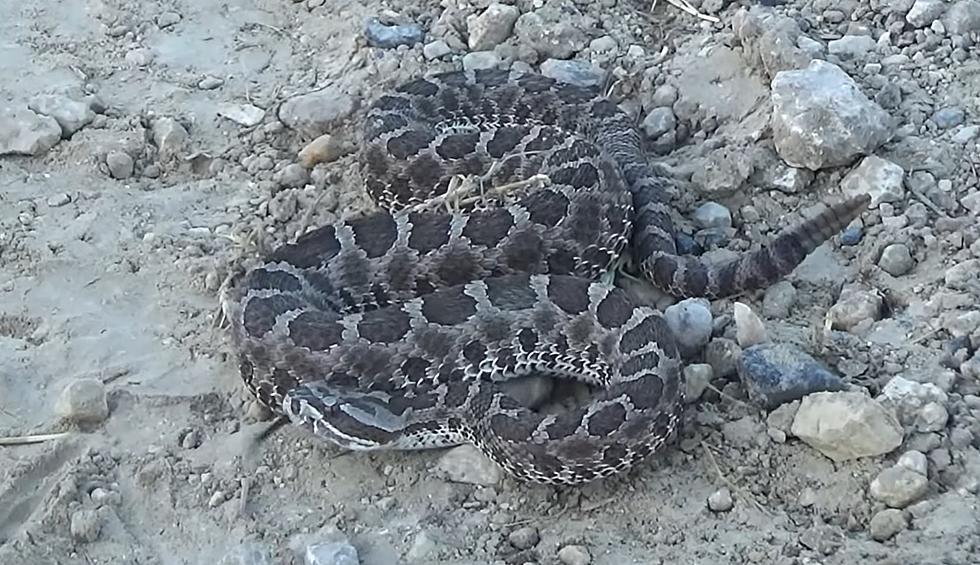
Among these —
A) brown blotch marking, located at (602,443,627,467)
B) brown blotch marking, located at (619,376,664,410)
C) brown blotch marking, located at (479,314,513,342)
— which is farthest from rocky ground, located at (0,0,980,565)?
brown blotch marking, located at (479,314,513,342)

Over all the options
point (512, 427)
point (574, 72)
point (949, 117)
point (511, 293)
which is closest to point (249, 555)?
point (512, 427)

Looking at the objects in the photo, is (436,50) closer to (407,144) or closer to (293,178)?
(407,144)

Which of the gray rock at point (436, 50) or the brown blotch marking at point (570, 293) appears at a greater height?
the brown blotch marking at point (570, 293)

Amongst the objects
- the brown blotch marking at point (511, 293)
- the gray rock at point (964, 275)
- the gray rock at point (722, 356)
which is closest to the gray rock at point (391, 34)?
the brown blotch marking at point (511, 293)

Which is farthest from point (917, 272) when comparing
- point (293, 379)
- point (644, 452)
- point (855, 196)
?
point (293, 379)

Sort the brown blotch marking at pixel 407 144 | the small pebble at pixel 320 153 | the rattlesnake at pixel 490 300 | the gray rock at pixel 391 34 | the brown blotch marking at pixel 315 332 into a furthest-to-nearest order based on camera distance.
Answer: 1. the gray rock at pixel 391 34
2. the small pebble at pixel 320 153
3. the brown blotch marking at pixel 407 144
4. the brown blotch marking at pixel 315 332
5. the rattlesnake at pixel 490 300

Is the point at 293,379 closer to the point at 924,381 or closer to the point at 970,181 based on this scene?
the point at 924,381

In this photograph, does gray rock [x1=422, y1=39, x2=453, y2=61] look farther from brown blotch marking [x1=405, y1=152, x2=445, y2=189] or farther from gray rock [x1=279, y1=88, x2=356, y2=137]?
brown blotch marking [x1=405, y1=152, x2=445, y2=189]

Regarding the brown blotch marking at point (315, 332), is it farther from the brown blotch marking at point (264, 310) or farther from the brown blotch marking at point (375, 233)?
the brown blotch marking at point (375, 233)
